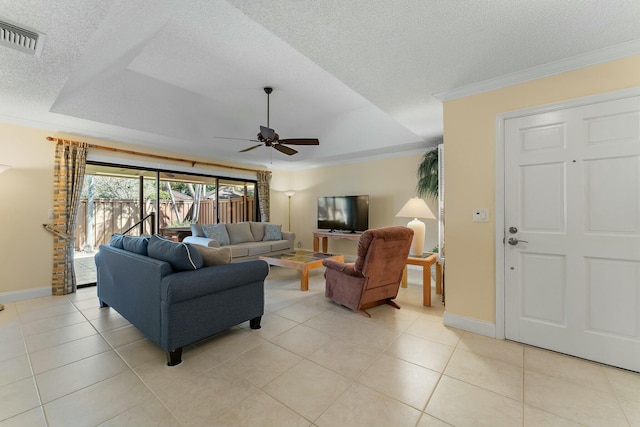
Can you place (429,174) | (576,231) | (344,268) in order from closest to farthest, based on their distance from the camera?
1. (576,231)
2. (344,268)
3. (429,174)

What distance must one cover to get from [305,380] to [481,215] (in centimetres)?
216

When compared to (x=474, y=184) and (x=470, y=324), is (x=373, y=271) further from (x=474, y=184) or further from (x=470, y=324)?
(x=474, y=184)

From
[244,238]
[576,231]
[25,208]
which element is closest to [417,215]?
[576,231]

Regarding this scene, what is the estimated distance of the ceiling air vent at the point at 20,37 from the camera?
1811 mm

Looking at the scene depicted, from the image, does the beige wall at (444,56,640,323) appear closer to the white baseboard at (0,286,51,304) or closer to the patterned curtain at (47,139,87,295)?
the patterned curtain at (47,139,87,295)

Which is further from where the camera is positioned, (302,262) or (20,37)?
(302,262)

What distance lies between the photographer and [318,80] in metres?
3.47

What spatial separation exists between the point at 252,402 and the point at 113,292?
7.27 feet

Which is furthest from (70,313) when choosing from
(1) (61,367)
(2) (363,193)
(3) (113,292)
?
(2) (363,193)

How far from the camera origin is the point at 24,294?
3604 millimetres

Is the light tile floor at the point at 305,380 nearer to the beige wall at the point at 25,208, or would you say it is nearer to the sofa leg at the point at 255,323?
the sofa leg at the point at 255,323

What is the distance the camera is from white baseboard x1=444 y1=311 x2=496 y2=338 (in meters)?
2.50

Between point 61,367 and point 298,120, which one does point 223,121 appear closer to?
point 298,120

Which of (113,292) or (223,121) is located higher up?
(223,121)
